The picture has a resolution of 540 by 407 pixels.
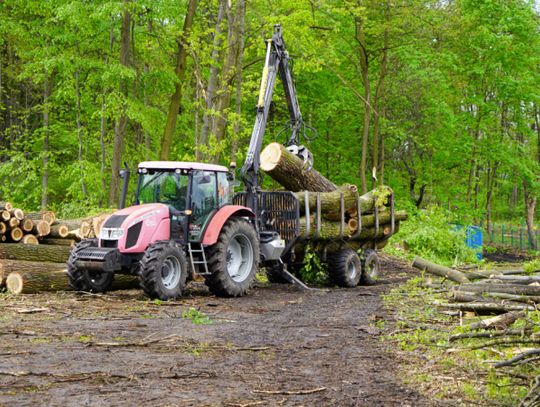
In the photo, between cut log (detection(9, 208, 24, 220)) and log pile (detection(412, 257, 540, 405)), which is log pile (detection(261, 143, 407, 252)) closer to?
log pile (detection(412, 257, 540, 405))

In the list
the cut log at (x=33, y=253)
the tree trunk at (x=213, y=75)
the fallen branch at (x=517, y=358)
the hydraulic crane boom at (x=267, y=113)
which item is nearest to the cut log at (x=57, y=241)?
the cut log at (x=33, y=253)

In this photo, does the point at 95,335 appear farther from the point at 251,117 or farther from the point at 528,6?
the point at 528,6

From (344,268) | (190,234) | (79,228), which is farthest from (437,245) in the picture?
(190,234)

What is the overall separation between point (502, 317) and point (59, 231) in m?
10.4

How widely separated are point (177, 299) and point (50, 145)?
17748 millimetres

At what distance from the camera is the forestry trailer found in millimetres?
11320

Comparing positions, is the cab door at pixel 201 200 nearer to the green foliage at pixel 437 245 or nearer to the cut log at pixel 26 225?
the cut log at pixel 26 225

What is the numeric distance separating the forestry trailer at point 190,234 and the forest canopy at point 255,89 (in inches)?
170

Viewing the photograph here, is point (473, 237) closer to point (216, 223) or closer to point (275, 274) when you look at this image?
point (275, 274)

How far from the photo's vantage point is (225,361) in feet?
22.5

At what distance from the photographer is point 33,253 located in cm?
1316

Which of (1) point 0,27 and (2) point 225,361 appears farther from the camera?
(1) point 0,27

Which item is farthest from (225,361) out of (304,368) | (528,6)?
(528,6)

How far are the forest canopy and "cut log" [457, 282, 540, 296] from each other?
28.8 ft
